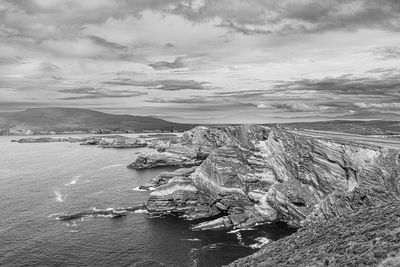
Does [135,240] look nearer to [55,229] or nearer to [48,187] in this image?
[55,229]

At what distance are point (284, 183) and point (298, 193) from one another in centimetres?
565

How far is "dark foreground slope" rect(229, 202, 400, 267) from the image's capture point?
114ft

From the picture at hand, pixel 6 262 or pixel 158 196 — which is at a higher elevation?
pixel 158 196

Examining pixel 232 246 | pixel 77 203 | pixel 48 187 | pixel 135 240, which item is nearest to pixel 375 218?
pixel 232 246

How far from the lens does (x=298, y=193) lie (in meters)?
93.4

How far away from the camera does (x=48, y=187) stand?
14325 cm

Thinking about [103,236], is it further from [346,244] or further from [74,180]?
[74,180]

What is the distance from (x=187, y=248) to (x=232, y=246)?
33.2ft

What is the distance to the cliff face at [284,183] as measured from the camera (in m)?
77.8

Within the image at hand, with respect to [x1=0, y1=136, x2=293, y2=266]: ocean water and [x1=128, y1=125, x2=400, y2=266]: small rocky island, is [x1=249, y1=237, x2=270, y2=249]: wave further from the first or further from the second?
[x1=128, y1=125, x2=400, y2=266]: small rocky island

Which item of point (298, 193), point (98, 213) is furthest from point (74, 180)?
point (298, 193)

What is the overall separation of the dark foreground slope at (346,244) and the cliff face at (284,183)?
2565 cm

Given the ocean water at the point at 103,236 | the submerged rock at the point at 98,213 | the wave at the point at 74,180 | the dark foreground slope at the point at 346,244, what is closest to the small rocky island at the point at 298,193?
the dark foreground slope at the point at 346,244

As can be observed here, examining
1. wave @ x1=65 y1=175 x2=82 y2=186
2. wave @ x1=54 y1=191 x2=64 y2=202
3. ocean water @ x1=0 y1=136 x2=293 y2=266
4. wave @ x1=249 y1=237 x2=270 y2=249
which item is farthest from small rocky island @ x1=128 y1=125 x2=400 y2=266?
wave @ x1=65 y1=175 x2=82 y2=186
